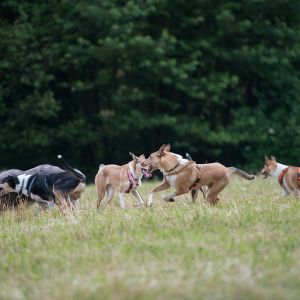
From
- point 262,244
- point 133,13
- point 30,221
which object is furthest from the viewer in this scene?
point 133,13

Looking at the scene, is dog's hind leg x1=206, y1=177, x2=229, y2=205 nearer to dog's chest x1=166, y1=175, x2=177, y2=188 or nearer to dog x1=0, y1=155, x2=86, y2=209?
dog's chest x1=166, y1=175, x2=177, y2=188

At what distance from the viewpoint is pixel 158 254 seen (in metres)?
8.38

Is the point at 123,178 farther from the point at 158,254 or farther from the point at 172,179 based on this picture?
the point at 158,254

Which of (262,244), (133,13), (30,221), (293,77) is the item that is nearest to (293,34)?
(293,77)

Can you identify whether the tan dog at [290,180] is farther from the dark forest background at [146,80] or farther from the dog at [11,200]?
the dark forest background at [146,80]

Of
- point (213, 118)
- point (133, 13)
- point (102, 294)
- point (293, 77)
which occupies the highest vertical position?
point (102, 294)

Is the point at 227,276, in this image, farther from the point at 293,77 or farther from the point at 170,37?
the point at 293,77

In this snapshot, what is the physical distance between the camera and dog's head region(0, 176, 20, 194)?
1377 centimetres

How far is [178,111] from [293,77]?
4.95m

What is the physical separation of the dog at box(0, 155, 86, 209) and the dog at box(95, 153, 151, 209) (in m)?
0.57

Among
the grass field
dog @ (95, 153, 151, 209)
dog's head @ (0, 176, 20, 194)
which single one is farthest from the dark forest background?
the grass field

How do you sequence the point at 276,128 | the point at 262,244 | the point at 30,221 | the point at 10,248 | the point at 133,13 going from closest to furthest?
the point at 262,244
the point at 10,248
the point at 30,221
the point at 133,13
the point at 276,128

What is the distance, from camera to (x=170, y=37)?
27.6m

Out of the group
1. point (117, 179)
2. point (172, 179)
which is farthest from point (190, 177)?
point (117, 179)
